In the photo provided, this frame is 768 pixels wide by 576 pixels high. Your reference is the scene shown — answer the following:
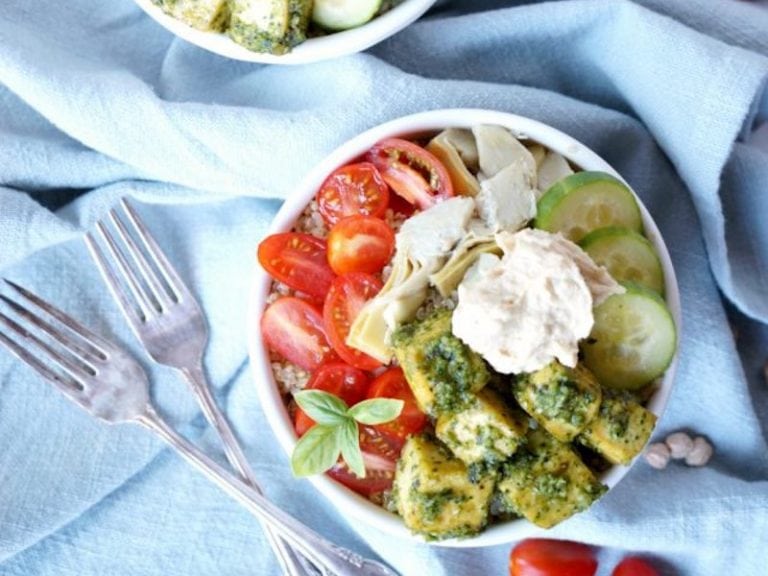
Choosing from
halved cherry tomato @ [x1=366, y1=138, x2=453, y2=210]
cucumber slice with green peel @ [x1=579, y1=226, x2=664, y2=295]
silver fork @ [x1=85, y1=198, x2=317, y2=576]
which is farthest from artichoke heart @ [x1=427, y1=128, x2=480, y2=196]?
silver fork @ [x1=85, y1=198, x2=317, y2=576]

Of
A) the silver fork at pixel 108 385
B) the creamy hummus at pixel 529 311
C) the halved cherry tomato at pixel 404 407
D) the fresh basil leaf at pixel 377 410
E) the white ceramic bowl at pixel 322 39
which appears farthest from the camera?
the silver fork at pixel 108 385

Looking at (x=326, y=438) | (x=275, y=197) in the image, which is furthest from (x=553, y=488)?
(x=275, y=197)

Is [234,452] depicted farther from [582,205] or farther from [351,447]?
[582,205]

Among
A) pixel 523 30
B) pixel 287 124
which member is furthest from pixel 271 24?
pixel 523 30

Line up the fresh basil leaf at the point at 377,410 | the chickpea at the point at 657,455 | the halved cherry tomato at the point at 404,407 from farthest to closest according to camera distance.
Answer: the chickpea at the point at 657,455 < the halved cherry tomato at the point at 404,407 < the fresh basil leaf at the point at 377,410

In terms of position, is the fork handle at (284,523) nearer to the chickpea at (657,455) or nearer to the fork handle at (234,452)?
the fork handle at (234,452)

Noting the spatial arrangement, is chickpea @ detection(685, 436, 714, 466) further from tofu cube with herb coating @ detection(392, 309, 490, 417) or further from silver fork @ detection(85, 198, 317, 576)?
silver fork @ detection(85, 198, 317, 576)

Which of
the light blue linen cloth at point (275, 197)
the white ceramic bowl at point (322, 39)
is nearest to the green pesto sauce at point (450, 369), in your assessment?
the light blue linen cloth at point (275, 197)
